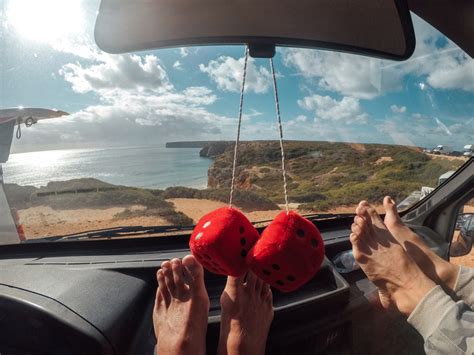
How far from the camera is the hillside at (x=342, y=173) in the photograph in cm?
276

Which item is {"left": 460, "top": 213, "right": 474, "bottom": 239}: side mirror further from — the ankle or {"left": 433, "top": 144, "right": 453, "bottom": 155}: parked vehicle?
the ankle

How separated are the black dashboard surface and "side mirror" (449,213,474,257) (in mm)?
959

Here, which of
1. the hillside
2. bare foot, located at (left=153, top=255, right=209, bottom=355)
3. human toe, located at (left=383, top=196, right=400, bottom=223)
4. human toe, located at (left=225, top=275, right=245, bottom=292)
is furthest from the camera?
the hillside

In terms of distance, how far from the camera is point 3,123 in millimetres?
1478

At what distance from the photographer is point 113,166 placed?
2.18 m

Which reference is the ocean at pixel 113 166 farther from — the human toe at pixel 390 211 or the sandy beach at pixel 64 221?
the human toe at pixel 390 211

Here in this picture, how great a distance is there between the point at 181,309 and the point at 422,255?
4.03 feet

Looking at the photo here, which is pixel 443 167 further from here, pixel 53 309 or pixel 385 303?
pixel 53 309

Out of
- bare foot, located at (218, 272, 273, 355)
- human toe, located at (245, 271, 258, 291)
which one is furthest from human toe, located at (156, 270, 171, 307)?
human toe, located at (245, 271, 258, 291)

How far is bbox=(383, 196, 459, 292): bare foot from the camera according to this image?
1.62m

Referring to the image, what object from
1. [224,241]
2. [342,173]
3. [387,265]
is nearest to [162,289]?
[224,241]

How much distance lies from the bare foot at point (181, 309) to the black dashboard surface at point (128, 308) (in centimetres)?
8

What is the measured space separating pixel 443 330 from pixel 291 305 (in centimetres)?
67

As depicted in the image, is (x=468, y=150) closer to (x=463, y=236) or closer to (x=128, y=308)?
(x=463, y=236)
